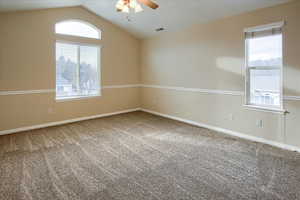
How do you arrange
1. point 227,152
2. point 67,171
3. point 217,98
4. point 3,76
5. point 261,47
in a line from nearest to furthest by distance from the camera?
1. point 67,171
2. point 227,152
3. point 261,47
4. point 3,76
5. point 217,98

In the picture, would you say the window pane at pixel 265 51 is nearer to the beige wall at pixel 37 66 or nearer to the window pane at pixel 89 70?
the beige wall at pixel 37 66

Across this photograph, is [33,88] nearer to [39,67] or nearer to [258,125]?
[39,67]

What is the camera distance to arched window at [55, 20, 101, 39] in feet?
16.3

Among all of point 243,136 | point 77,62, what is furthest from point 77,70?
point 243,136

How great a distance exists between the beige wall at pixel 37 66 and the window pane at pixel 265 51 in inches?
156

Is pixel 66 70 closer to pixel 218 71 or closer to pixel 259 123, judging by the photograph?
pixel 218 71

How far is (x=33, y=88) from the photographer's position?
15.1ft

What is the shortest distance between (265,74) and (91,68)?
4.50 m

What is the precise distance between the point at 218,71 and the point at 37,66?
4.28m

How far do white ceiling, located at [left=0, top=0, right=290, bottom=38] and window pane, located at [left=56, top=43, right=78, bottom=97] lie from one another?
1071mm

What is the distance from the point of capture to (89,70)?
5711 mm

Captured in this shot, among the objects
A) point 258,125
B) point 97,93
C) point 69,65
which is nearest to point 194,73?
point 258,125

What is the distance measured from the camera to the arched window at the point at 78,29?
4980 millimetres

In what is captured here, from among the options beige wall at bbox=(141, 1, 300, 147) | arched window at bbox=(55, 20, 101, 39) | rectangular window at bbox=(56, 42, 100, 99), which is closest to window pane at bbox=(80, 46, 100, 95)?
rectangular window at bbox=(56, 42, 100, 99)
